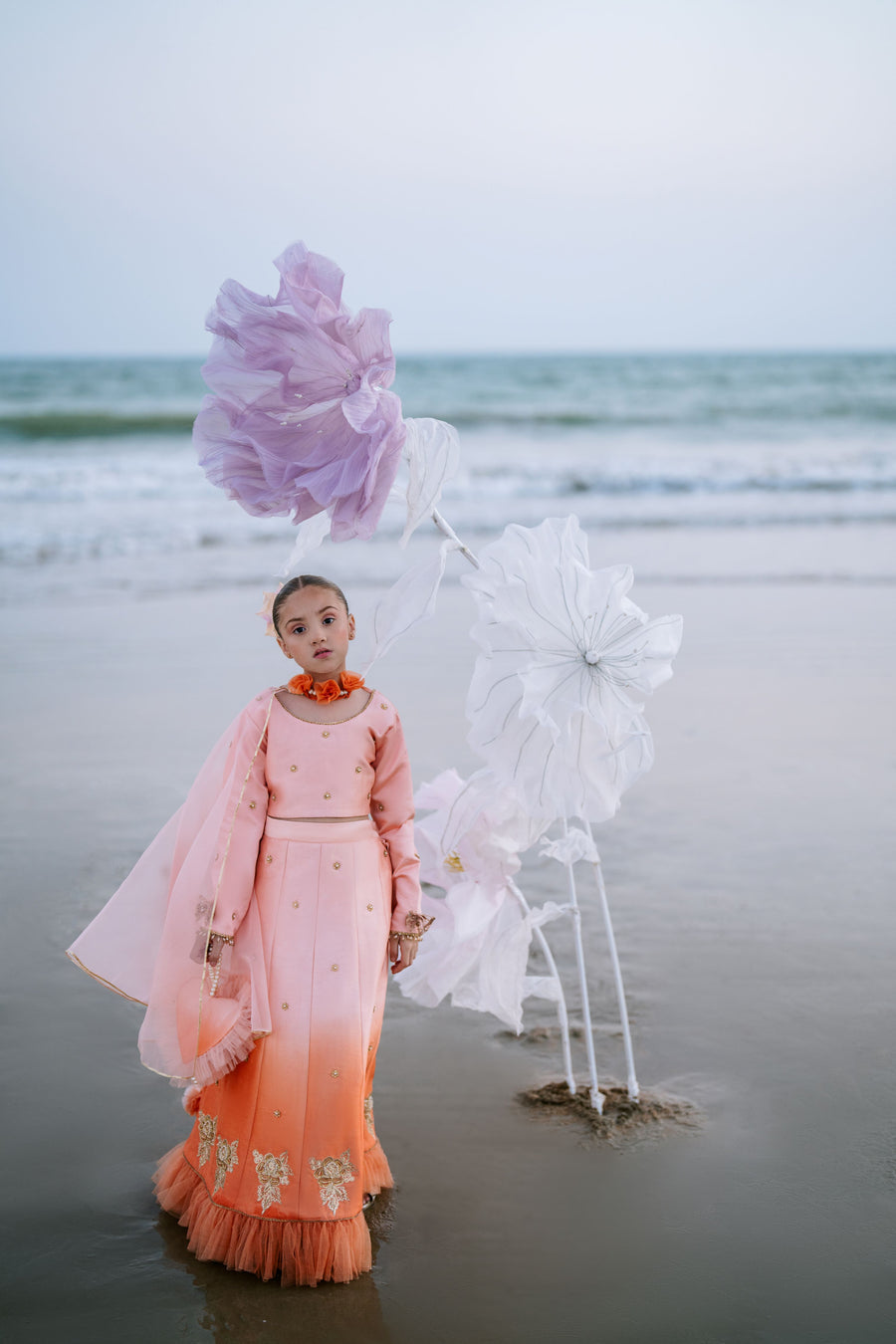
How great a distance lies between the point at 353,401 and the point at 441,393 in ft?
88.2

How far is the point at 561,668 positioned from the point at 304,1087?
0.97 m

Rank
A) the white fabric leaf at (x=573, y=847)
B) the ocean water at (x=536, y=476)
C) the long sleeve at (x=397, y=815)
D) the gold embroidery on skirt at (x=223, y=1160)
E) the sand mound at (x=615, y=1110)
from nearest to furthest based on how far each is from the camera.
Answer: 1. the gold embroidery on skirt at (x=223, y=1160)
2. the long sleeve at (x=397, y=815)
3. the white fabric leaf at (x=573, y=847)
4. the sand mound at (x=615, y=1110)
5. the ocean water at (x=536, y=476)

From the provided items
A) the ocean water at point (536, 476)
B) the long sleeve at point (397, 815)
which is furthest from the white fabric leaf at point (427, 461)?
the ocean water at point (536, 476)

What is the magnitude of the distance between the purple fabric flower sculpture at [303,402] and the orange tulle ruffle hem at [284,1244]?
1336mm

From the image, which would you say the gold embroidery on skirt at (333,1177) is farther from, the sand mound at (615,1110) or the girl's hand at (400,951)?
the sand mound at (615,1110)

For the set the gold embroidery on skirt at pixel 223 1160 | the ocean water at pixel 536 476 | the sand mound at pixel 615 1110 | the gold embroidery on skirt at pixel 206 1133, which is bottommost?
the gold embroidery on skirt at pixel 223 1160

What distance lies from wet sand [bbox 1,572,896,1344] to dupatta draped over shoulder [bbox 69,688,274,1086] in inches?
17.2

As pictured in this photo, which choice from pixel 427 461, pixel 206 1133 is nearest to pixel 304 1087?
pixel 206 1133

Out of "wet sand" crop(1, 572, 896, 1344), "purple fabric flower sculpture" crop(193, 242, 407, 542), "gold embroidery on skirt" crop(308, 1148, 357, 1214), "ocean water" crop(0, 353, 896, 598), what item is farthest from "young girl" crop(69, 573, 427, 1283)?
"ocean water" crop(0, 353, 896, 598)

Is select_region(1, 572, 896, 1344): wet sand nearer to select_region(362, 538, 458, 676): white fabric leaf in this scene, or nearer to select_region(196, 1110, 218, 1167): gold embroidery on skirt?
select_region(196, 1110, 218, 1167): gold embroidery on skirt

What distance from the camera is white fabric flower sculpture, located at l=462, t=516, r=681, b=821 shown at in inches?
101

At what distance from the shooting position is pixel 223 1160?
2.48 metres

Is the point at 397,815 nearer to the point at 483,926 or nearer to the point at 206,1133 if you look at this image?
the point at 483,926

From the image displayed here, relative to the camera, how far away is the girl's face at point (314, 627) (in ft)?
8.25
